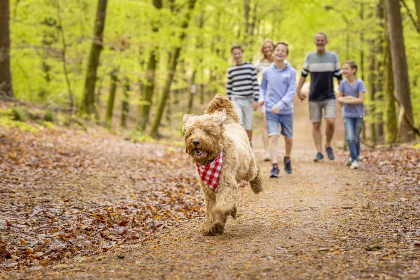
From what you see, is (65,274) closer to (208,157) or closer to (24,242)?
(24,242)

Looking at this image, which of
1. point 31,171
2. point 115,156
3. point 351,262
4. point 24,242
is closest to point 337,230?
point 351,262

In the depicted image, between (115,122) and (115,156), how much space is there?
71.6 ft

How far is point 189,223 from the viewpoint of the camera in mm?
6203

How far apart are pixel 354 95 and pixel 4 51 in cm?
1069

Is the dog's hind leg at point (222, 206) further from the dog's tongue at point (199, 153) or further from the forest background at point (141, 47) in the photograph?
the forest background at point (141, 47)

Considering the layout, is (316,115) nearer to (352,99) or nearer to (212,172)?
(352,99)

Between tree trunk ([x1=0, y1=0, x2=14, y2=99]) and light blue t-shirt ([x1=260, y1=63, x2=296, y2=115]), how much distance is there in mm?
8942

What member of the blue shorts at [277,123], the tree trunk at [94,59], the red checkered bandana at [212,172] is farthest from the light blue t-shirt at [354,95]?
the tree trunk at [94,59]

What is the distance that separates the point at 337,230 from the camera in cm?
495

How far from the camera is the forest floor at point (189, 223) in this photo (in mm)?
3850

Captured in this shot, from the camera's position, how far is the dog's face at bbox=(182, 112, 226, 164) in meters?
4.93

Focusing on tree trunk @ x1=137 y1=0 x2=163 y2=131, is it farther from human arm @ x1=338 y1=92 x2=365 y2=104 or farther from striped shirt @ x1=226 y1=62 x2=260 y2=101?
human arm @ x1=338 y1=92 x2=365 y2=104

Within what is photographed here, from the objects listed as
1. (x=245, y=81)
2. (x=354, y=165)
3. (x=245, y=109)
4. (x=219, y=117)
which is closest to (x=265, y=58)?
(x=245, y=81)

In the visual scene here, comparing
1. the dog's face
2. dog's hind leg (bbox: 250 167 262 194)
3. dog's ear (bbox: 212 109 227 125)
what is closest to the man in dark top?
dog's hind leg (bbox: 250 167 262 194)
